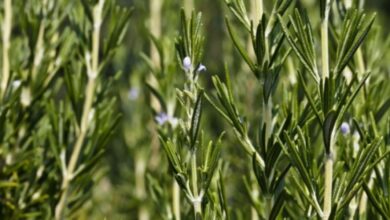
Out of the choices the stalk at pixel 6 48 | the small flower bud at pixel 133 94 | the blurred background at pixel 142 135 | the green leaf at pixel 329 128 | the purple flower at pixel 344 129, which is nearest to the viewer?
the green leaf at pixel 329 128

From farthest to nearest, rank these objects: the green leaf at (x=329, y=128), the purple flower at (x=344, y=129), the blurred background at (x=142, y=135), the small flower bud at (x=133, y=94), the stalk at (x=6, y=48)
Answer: the small flower bud at (x=133, y=94), the blurred background at (x=142, y=135), the stalk at (x=6, y=48), the purple flower at (x=344, y=129), the green leaf at (x=329, y=128)

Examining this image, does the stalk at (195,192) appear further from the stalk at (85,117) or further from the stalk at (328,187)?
the stalk at (85,117)

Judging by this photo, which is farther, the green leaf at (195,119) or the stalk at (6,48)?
the stalk at (6,48)

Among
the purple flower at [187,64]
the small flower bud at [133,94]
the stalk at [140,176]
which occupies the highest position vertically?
the purple flower at [187,64]

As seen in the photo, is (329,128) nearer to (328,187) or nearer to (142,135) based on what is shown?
(328,187)

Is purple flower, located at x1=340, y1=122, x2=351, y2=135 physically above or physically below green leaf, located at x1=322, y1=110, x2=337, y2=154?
below

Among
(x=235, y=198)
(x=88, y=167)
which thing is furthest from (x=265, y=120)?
(x=235, y=198)

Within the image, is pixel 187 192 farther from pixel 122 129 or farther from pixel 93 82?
pixel 122 129

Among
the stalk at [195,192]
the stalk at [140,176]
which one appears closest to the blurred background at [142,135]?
the stalk at [140,176]

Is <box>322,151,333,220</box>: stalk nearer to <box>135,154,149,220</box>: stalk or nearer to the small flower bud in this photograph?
<box>135,154,149,220</box>: stalk

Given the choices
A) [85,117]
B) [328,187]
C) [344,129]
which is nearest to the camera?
[328,187]

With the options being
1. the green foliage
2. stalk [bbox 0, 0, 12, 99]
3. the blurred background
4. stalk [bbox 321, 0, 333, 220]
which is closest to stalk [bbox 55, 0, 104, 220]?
the green foliage

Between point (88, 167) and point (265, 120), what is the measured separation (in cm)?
33

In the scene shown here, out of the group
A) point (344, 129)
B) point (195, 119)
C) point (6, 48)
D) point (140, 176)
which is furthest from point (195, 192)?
point (140, 176)
